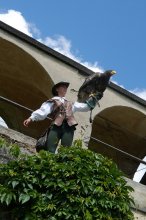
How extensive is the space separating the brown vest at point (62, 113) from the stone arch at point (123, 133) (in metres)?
4.79

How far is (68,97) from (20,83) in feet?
8.97

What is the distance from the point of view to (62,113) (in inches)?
290

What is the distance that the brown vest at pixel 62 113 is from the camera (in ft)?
23.9

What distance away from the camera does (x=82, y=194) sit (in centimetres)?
639

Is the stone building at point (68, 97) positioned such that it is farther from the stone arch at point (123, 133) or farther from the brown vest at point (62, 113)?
the brown vest at point (62, 113)

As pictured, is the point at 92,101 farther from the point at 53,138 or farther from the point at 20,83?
the point at 20,83

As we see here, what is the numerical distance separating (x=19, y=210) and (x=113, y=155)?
8797 mm

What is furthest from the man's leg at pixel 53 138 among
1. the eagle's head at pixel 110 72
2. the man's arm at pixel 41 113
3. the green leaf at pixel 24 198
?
the eagle's head at pixel 110 72

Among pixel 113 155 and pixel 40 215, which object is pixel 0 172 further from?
pixel 113 155

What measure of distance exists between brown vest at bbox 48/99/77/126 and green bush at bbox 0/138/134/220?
0.57 metres

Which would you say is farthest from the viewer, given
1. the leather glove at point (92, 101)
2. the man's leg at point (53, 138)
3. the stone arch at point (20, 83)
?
the stone arch at point (20, 83)

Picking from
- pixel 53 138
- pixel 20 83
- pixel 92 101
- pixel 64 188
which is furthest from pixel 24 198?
pixel 20 83

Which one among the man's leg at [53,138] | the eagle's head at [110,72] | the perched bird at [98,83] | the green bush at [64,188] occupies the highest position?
the eagle's head at [110,72]

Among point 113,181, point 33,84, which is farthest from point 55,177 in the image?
point 33,84
